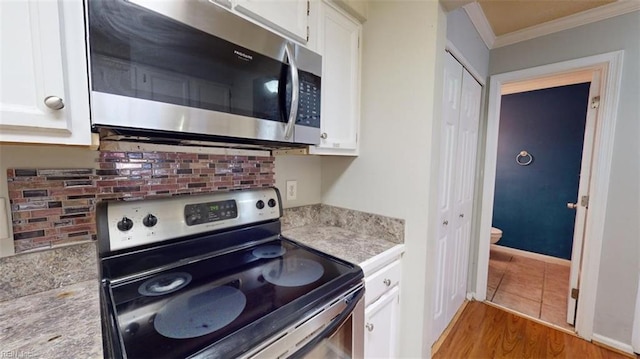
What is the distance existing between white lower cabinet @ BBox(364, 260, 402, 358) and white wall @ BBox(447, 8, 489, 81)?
136 cm

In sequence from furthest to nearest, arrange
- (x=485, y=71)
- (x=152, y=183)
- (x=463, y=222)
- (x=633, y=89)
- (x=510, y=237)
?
(x=510, y=237), (x=485, y=71), (x=463, y=222), (x=633, y=89), (x=152, y=183)

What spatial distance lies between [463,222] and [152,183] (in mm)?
2111

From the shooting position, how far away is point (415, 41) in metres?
1.15

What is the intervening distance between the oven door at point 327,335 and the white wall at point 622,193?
1955mm

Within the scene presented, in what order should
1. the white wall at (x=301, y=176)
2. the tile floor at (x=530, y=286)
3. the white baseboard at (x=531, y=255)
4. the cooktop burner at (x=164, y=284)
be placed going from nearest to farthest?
the cooktop burner at (x=164, y=284) → the white wall at (x=301, y=176) → the tile floor at (x=530, y=286) → the white baseboard at (x=531, y=255)

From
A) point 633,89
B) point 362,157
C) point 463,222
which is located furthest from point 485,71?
point 362,157

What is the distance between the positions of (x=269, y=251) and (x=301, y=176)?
54 centimetres

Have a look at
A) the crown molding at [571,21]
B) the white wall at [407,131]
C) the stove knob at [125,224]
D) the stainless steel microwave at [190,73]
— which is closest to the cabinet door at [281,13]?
the stainless steel microwave at [190,73]

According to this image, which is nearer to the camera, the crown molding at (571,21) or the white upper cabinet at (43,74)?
the white upper cabinet at (43,74)

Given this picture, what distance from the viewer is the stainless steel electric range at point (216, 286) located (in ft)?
1.93

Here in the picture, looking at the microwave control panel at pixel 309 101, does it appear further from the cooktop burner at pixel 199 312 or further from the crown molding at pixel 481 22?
the crown molding at pixel 481 22

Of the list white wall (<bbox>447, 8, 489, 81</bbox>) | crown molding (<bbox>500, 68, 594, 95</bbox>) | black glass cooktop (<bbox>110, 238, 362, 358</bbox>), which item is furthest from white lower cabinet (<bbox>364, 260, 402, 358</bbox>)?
crown molding (<bbox>500, 68, 594, 95</bbox>)

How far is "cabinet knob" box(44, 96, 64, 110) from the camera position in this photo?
53 cm

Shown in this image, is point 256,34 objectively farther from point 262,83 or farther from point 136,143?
point 136,143
